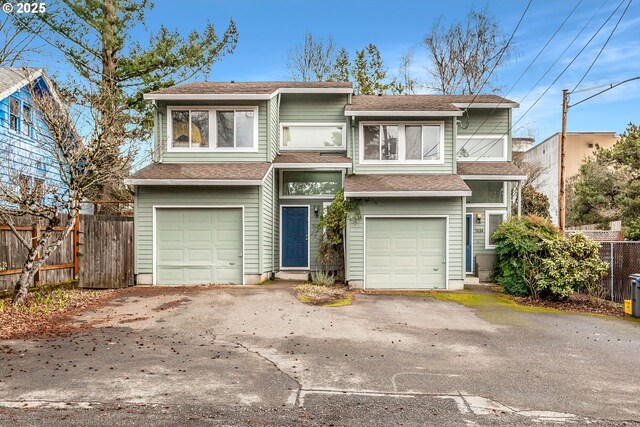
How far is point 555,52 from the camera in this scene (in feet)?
45.8

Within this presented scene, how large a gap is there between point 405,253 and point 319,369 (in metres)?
8.28

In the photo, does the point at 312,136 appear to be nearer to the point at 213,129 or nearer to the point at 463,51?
the point at 213,129

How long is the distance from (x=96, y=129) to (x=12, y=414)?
7.47m

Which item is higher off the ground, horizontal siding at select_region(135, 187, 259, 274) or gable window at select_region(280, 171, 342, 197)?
gable window at select_region(280, 171, 342, 197)

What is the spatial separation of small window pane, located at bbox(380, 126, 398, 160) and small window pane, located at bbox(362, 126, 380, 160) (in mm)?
156

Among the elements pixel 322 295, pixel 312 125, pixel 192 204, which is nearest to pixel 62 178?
pixel 192 204

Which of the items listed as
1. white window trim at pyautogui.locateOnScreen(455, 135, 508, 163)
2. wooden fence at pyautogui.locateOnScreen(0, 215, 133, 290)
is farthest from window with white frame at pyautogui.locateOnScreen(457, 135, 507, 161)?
wooden fence at pyautogui.locateOnScreen(0, 215, 133, 290)

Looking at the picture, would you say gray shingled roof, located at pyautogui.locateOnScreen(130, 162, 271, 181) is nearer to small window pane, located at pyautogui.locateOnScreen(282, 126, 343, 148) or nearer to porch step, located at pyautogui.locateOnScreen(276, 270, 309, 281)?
small window pane, located at pyautogui.locateOnScreen(282, 126, 343, 148)

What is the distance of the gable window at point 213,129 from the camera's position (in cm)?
1465

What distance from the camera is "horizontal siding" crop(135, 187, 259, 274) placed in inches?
534

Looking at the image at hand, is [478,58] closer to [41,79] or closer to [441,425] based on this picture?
[41,79]

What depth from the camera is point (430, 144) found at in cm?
1532

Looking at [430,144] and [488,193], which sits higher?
[430,144]

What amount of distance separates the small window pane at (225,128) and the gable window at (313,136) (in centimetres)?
243
